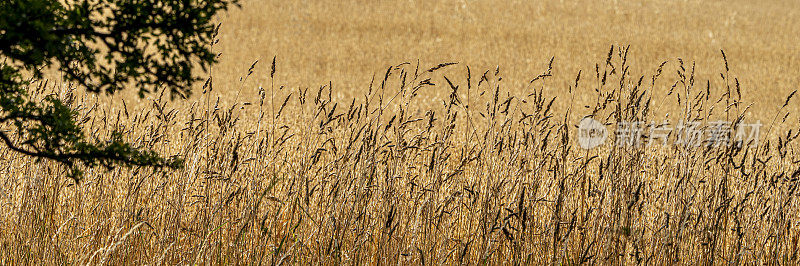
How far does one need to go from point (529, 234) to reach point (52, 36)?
2.29 metres

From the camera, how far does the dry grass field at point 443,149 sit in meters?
3.29

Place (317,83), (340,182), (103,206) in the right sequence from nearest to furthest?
(340,182) < (103,206) < (317,83)

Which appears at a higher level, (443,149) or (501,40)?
(501,40)

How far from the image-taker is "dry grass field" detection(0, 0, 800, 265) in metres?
3.29

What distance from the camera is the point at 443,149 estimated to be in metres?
3.42

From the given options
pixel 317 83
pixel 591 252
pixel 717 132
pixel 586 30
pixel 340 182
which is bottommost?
pixel 591 252

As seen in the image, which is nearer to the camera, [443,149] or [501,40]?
[443,149]

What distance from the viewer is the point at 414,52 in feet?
50.1

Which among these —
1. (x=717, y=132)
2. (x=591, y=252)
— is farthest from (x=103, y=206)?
(x=717, y=132)

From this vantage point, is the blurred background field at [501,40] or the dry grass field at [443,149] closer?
the dry grass field at [443,149]

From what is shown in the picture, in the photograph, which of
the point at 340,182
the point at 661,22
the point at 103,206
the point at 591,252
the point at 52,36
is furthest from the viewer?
the point at 661,22

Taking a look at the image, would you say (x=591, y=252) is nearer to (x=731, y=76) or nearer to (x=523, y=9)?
(x=731, y=76)

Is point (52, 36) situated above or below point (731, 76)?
below

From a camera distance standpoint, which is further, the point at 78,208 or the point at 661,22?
the point at 661,22
